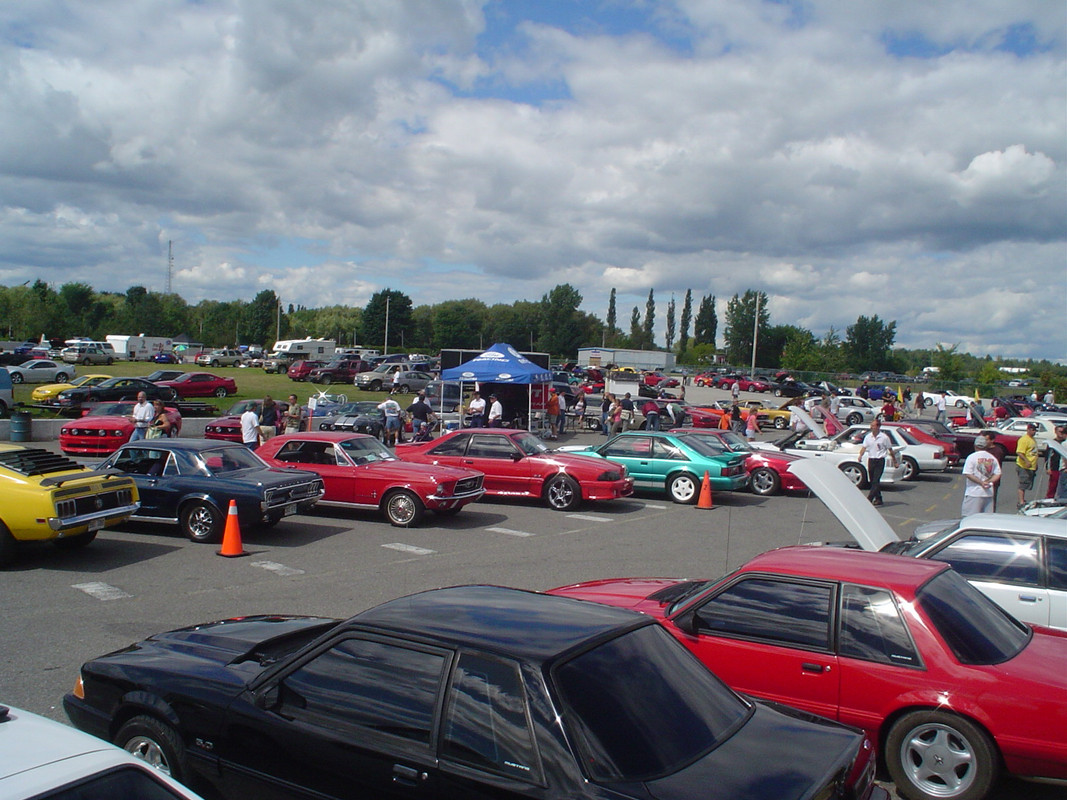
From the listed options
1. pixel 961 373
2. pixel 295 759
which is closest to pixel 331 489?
pixel 295 759

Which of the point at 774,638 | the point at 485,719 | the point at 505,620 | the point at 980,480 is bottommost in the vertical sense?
the point at 774,638

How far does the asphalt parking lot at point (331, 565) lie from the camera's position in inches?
287

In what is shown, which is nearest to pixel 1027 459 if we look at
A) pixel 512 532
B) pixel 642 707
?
pixel 512 532

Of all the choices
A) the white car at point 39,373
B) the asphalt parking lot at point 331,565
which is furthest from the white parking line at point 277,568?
the white car at point 39,373

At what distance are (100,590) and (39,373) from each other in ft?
132

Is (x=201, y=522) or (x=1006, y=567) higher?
(x=1006, y=567)

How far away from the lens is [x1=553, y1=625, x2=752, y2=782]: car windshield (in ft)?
9.34

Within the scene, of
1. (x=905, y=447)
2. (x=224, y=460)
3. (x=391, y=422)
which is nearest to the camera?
(x=224, y=460)

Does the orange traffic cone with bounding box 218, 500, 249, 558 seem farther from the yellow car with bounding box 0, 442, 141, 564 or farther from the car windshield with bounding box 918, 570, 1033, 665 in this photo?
the car windshield with bounding box 918, 570, 1033, 665

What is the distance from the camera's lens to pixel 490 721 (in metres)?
3.00

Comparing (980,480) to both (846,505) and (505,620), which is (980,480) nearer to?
(846,505)

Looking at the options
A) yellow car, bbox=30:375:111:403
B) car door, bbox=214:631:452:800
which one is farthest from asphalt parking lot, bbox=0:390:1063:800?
yellow car, bbox=30:375:111:403

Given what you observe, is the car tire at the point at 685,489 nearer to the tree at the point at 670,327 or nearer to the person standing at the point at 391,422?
the person standing at the point at 391,422

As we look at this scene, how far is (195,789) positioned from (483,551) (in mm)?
7603
